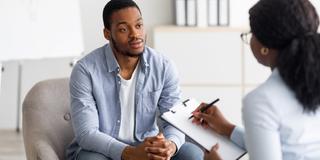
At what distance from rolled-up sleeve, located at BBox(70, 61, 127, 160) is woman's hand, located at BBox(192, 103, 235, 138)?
0.29 metres

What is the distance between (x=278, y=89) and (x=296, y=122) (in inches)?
4.0

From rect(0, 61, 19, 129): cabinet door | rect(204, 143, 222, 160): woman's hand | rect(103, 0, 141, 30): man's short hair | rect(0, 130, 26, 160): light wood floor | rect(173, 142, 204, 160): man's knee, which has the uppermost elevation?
rect(103, 0, 141, 30): man's short hair

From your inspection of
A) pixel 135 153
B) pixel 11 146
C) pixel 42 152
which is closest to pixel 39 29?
pixel 11 146

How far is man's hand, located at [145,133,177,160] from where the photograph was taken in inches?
74.6

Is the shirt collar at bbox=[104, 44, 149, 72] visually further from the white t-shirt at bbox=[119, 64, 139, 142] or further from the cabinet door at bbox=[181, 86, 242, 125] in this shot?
the cabinet door at bbox=[181, 86, 242, 125]

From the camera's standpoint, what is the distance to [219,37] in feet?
12.9

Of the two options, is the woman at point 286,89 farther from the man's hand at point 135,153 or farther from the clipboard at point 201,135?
the man's hand at point 135,153

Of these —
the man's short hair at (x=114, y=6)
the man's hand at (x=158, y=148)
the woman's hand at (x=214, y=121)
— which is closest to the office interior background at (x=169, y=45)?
the man's short hair at (x=114, y=6)

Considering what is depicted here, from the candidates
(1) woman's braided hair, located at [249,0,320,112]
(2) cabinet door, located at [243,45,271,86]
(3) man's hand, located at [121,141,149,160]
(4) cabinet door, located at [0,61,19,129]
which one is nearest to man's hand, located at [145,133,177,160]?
(3) man's hand, located at [121,141,149,160]

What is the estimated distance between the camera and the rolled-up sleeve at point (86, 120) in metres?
1.96

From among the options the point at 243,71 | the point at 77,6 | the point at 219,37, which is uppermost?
the point at 77,6

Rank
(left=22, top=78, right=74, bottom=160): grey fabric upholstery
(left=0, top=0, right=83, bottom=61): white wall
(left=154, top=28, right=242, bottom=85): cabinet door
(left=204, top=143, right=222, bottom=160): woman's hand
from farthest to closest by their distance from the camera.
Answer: (left=154, top=28, right=242, bottom=85): cabinet door → (left=0, top=0, right=83, bottom=61): white wall → (left=22, top=78, right=74, bottom=160): grey fabric upholstery → (left=204, top=143, right=222, bottom=160): woman's hand

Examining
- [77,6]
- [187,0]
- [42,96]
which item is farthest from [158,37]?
[42,96]

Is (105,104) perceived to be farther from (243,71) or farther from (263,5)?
(243,71)
